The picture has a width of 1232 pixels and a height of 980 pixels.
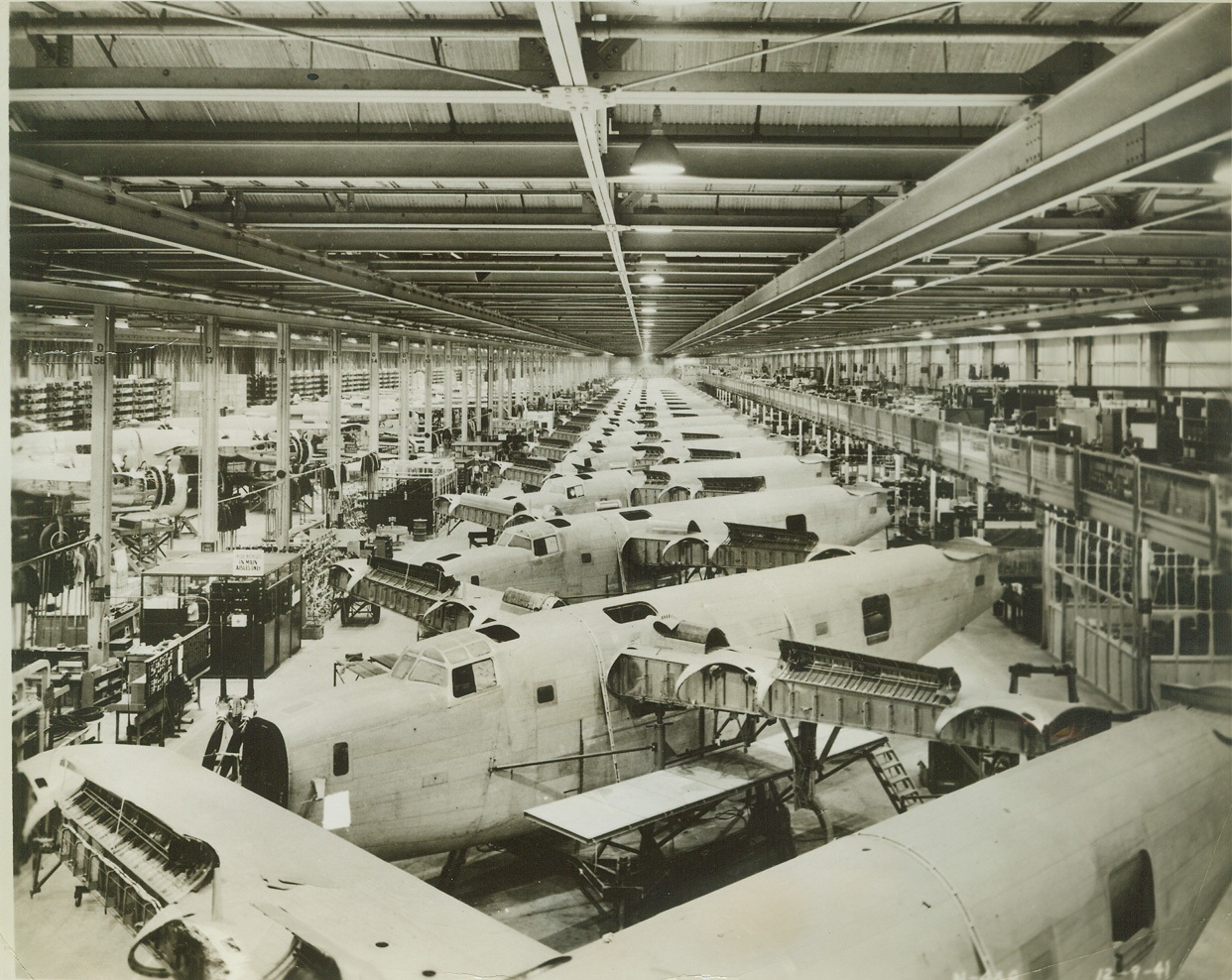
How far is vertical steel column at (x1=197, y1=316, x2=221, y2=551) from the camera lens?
2714cm

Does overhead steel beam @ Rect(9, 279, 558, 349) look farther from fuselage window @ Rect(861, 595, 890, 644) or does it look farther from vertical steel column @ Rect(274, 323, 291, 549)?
fuselage window @ Rect(861, 595, 890, 644)

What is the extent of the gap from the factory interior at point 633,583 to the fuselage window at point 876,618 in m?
0.11

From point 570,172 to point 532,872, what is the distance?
12.5 meters

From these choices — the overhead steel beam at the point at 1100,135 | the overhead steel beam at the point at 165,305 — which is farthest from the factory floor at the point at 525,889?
the overhead steel beam at the point at 1100,135

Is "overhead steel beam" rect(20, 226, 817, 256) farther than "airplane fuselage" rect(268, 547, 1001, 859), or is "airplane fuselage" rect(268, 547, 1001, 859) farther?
"overhead steel beam" rect(20, 226, 817, 256)

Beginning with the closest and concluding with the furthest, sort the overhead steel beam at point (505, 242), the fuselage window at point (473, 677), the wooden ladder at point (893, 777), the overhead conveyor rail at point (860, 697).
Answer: the overhead conveyor rail at point (860, 697) → the fuselage window at point (473, 677) → the wooden ladder at point (893, 777) → the overhead steel beam at point (505, 242)

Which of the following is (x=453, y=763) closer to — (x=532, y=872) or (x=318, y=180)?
(x=532, y=872)

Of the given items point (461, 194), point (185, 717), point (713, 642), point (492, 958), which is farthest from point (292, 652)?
point (492, 958)

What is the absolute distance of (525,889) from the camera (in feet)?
52.3

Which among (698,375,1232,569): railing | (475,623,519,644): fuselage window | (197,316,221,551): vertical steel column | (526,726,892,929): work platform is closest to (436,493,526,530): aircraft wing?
(197,316,221,551): vertical steel column

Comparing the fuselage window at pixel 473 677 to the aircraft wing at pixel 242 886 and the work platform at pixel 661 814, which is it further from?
the aircraft wing at pixel 242 886

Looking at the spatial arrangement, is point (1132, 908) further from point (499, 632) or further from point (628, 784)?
point (499, 632)

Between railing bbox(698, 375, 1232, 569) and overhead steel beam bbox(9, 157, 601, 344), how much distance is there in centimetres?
1481

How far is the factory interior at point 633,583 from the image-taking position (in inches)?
323
